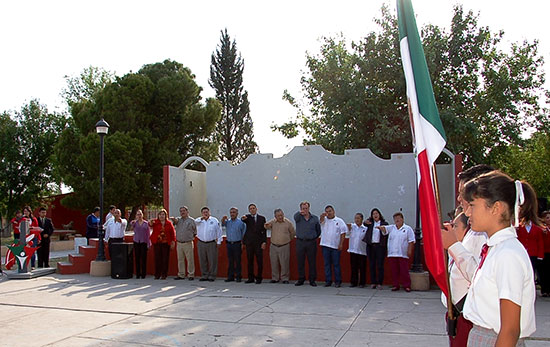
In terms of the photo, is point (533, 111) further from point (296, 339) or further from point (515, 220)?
point (515, 220)

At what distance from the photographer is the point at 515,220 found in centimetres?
267

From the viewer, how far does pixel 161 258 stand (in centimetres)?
1284

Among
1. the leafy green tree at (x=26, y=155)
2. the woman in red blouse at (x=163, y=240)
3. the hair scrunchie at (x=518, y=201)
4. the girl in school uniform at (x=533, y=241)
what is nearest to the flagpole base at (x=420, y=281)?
the girl in school uniform at (x=533, y=241)

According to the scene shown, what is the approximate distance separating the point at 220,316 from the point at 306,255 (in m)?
3.95

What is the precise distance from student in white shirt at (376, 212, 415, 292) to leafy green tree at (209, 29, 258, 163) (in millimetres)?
31288

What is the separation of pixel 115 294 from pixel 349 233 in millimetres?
5243

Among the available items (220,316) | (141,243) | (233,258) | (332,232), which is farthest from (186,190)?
(220,316)

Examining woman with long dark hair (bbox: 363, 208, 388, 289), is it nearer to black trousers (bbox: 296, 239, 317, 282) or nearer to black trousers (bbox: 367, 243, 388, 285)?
black trousers (bbox: 367, 243, 388, 285)

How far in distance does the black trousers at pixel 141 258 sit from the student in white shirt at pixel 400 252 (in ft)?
20.3

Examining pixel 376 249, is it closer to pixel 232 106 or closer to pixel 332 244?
pixel 332 244

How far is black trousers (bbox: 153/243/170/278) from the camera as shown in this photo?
12.8 metres

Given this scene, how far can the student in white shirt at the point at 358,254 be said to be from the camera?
11047 millimetres

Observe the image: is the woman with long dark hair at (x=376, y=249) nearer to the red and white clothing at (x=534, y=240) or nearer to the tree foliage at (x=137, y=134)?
the red and white clothing at (x=534, y=240)

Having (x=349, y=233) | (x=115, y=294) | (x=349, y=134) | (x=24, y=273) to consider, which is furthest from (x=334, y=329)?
(x=349, y=134)
